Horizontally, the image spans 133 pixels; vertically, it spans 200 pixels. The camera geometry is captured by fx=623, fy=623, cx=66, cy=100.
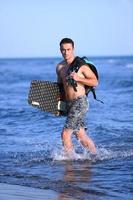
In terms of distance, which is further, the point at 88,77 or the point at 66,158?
the point at 66,158

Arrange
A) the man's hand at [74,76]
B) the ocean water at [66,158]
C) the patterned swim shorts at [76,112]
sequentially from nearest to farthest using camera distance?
1. the ocean water at [66,158]
2. the man's hand at [74,76]
3. the patterned swim shorts at [76,112]

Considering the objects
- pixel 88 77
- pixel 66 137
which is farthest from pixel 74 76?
pixel 66 137

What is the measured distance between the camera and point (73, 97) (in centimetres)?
798

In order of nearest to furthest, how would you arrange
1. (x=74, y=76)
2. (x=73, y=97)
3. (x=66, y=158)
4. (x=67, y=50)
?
(x=74, y=76)
(x=67, y=50)
(x=73, y=97)
(x=66, y=158)

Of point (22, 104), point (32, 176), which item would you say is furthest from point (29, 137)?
point (22, 104)

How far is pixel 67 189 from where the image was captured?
6473 mm

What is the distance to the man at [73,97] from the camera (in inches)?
305

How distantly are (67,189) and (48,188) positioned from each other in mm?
200

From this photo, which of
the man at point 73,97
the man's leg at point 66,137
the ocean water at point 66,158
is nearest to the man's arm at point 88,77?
the man at point 73,97

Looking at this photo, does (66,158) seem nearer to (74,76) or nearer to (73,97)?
(73,97)

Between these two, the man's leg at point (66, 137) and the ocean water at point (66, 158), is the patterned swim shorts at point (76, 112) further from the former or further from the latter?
the ocean water at point (66, 158)

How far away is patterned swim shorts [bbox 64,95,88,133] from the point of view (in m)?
7.97

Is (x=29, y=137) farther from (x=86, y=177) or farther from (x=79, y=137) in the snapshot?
(x=86, y=177)

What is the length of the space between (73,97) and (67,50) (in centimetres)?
64
